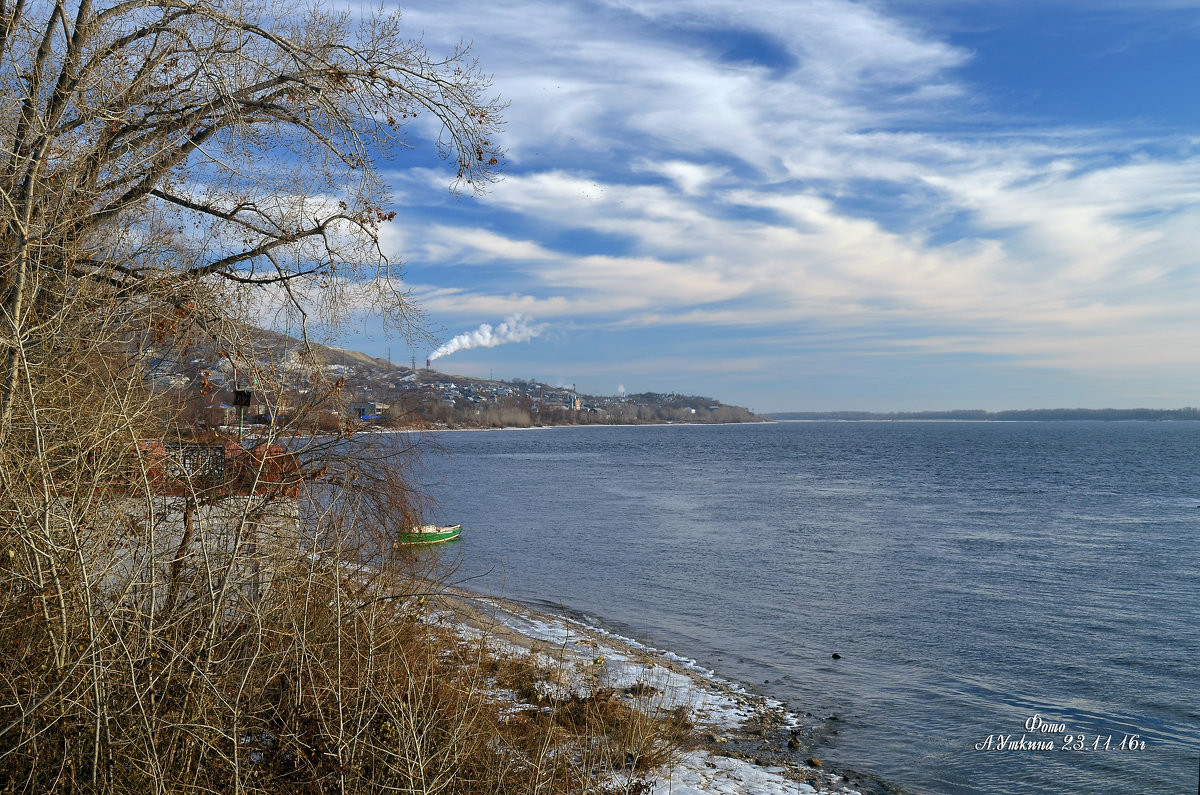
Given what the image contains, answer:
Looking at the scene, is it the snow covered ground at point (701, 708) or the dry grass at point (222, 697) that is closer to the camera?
the dry grass at point (222, 697)

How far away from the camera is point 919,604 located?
2130cm

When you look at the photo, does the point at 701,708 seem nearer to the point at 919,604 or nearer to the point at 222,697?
the point at 222,697

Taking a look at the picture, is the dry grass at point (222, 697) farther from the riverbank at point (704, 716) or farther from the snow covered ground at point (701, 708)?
the snow covered ground at point (701, 708)

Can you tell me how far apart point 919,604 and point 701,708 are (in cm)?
1145

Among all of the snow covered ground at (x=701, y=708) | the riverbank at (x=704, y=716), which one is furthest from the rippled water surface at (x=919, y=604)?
the snow covered ground at (x=701, y=708)

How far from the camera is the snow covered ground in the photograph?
9.09m

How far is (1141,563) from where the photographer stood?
26844 millimetres

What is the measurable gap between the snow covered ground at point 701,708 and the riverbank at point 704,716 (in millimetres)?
17

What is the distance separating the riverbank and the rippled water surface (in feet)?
2.00

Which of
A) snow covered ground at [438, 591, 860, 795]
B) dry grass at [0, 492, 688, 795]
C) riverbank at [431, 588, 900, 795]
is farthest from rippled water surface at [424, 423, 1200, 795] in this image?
dry grass at [0, 492, 688, 795]

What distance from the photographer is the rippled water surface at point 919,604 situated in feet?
40.2

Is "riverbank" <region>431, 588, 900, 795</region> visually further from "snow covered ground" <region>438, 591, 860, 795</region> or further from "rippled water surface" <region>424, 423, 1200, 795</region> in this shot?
"rippled water surface" <region>424, 423, 1200, 795</region>

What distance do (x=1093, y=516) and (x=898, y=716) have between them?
3358 cm

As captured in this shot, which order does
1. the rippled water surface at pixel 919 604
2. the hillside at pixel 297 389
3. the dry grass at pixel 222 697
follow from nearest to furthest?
the dry grass at pixel 222 697 < the hillside at pixel 297 389 < the rippled water surface at pixel 919 604
